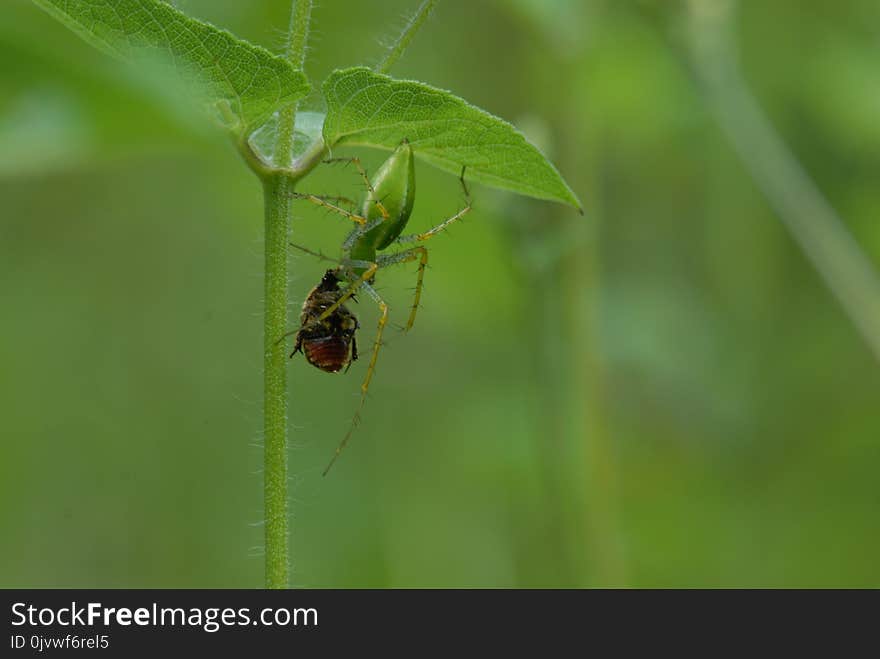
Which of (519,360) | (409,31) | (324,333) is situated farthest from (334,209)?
(519,360)

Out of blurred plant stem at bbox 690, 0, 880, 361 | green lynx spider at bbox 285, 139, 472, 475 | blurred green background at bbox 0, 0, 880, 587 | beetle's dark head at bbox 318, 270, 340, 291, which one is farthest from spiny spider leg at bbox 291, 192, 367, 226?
blurred plant stem at bbox 690, 0, 880, 361

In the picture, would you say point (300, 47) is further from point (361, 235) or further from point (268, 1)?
point (268, 1)

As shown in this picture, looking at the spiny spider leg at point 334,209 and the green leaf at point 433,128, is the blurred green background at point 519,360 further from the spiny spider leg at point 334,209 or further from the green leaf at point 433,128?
the green leaf at point 433,128

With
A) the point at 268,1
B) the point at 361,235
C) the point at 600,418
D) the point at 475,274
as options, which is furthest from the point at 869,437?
the point at 361,235

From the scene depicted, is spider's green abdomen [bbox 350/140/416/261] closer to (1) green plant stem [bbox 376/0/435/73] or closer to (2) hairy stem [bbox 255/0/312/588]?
(1) green plant stem [bbox 376/0/435/73]

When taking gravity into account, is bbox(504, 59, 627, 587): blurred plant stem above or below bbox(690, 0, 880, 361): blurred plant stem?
below

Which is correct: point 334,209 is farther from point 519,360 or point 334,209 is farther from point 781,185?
point 519,360

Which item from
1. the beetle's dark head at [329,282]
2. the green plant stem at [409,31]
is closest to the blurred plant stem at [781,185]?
the beetle's dark head at [329,282]
